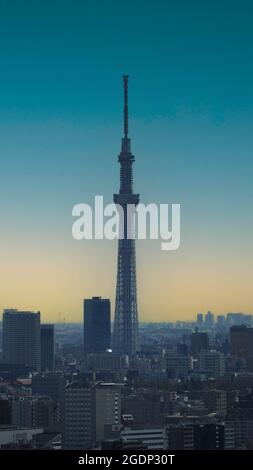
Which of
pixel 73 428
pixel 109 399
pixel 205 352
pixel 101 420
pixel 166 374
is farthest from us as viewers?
pixel 205 352

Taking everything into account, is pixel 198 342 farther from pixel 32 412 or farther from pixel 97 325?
pixel 32 412

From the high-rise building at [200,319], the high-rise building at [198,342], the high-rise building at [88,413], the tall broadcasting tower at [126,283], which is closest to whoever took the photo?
the high-rise building at [88,413]

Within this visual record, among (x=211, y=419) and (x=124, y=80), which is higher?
(x=124, y=80)

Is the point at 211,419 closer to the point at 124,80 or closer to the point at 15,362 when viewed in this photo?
the point at 124,80

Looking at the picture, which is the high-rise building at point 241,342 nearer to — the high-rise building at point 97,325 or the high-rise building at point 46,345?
the high-rise building at point 97,325

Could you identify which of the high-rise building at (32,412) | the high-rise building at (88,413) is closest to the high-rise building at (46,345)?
the high-rise building at (88,413)
